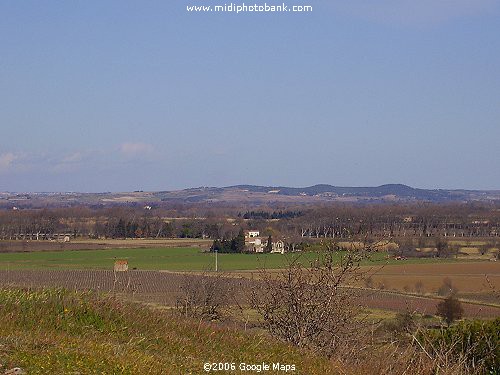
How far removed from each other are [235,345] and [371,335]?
2474 millimetres

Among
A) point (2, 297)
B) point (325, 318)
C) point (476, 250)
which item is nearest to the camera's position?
point (2, 297)

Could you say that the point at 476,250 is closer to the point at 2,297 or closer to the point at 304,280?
the point at 304,280

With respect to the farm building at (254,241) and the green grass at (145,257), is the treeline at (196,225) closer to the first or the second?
the farm building at (254,241)

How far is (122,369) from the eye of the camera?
279 inches

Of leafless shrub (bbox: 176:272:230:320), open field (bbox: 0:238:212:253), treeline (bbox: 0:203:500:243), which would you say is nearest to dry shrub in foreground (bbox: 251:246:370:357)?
leafless shrub (bbox: 176:272:230:320)

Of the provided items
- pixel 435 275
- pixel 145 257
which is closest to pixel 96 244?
pixel 145 257

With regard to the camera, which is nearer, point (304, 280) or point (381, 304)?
point (304, 280)

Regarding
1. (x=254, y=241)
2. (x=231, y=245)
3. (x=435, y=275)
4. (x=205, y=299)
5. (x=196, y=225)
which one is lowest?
(x=435, y=275)

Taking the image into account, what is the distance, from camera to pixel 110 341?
8.73 metres

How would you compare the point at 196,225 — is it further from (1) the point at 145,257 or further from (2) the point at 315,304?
(2) the point at 315,304

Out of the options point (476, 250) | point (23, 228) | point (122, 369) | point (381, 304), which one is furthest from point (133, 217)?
point (122, 369)

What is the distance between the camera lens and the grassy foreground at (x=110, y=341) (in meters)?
7.11

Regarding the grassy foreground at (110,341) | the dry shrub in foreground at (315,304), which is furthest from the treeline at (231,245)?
the grassy foreground at (110,341)

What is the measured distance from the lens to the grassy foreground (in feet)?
23.3
